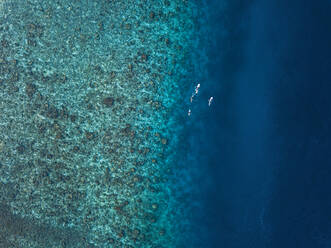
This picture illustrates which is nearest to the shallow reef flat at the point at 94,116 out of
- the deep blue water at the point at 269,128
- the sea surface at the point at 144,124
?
the sea surface at the point at 144,124

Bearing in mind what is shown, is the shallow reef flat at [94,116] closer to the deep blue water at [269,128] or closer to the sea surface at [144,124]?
the sea surface at [144,124]

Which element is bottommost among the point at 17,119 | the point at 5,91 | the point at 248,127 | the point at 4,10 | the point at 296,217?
the point at 296,217

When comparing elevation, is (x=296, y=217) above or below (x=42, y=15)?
below

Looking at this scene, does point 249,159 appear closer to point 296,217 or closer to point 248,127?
point 248,127

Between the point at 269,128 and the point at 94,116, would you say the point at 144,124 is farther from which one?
the point at 269,128

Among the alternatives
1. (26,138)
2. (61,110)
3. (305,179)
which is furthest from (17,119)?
(305,179)

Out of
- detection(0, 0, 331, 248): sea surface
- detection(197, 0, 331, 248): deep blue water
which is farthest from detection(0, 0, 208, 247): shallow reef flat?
detection(197, 0, 331, 248): deep blue water

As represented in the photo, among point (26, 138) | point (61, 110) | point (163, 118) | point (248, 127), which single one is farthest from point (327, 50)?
point (26, 138)
